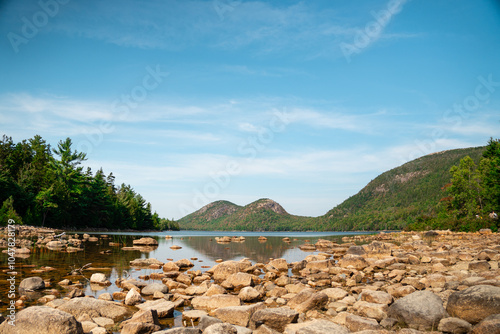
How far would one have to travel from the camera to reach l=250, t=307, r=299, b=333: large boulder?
27.9ft

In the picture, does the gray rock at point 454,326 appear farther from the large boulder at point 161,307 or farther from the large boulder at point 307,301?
the large boulder at point 161,307

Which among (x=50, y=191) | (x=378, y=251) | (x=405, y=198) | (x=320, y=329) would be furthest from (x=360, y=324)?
(x=405, y=198)

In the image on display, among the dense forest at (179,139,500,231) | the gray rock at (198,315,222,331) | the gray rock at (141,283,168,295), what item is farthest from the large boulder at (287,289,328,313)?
the dense forest at (179,139,500,231)

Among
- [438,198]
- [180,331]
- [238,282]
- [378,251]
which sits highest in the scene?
[438,198]

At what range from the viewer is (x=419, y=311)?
8461 mm

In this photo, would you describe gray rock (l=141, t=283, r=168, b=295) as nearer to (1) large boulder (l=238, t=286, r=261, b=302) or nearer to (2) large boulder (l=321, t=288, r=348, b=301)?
(1) large boulder (l=238, t=286, r=261, b=302)

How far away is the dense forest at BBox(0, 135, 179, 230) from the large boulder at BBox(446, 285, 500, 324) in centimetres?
5155

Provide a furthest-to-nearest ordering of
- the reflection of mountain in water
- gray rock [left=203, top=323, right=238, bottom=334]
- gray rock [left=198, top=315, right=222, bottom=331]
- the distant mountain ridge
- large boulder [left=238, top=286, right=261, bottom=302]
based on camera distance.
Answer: the distant mountain ridge, the reflection of mountain in water, large boulder [left=238, top=286, right=261, bottom=302], gray rock [left=198, top=315, right=222, bottom=331], gray rock [left=203, top=323, right=238, bottom=334]

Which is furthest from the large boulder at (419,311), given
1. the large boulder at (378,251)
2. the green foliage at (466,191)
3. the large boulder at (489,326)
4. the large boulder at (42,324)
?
the green foliage at (466,191)

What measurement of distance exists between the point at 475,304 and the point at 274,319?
5271mm

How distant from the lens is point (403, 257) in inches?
809

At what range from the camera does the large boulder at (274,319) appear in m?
8.49

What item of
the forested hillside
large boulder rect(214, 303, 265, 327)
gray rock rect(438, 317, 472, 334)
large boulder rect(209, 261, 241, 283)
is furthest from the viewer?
the forested hillside

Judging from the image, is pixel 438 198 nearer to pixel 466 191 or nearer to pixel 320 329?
pixel 466 191
